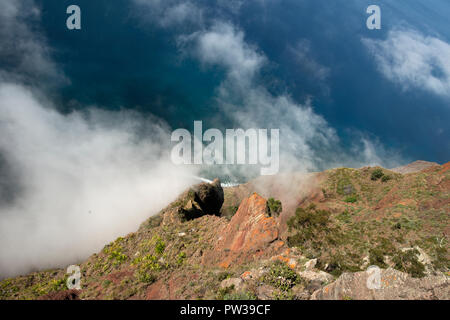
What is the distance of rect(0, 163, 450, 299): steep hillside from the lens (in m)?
11.6

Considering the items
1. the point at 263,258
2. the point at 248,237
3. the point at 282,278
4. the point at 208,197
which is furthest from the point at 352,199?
the point at 282,278

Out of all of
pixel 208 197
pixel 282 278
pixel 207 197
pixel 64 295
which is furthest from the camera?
pixel 208 197

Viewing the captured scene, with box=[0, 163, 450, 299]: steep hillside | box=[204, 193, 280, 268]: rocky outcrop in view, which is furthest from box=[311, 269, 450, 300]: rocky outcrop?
box=[204, 193, 280, 268]: rocky outcrop

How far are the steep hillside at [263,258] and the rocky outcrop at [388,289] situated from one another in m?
0.05

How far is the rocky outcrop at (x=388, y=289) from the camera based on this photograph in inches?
391

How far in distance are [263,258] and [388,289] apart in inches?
299

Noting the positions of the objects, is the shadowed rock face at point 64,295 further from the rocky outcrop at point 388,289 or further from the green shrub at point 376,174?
the green shrub at point 376,174

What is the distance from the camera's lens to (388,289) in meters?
10.3

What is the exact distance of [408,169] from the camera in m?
139

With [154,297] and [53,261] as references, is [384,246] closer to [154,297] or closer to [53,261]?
[154,297]

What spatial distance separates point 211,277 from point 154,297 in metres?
4.27

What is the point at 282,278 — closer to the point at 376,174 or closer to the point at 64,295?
the point at 64,295
